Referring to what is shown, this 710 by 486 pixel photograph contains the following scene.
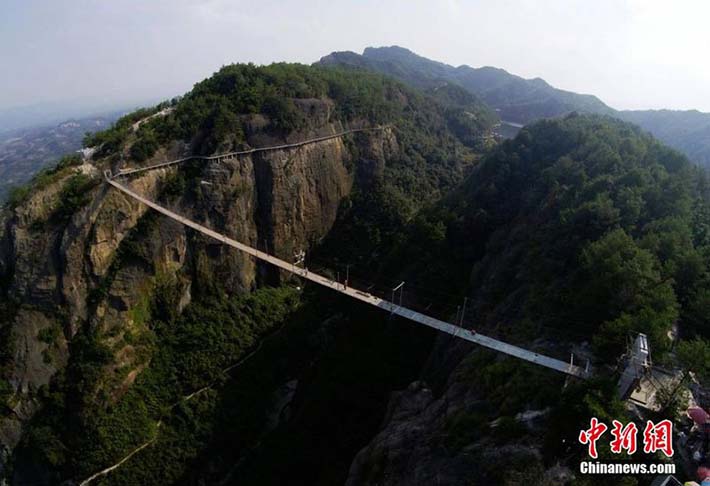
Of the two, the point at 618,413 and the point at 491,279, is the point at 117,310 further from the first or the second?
the point at 618,413

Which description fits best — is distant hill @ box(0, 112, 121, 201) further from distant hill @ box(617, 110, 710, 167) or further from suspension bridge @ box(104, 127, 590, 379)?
distant hill @ box(617, 110, 710, 167)

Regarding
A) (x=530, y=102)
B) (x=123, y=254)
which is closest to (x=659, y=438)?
(x=123, y=254)

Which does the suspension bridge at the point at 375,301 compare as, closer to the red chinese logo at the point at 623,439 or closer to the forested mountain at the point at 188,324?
the forested mountain at the point at 188,324

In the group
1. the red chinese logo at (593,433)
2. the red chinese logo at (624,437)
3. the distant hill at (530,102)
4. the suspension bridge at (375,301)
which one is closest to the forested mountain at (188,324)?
the suspension bridge at (375,301)

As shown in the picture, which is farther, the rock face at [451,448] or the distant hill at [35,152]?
the distant hill at [35,152]

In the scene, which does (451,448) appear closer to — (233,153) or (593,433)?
(593,433)

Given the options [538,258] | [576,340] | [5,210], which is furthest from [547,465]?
[5,210]

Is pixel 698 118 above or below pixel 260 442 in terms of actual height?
above
